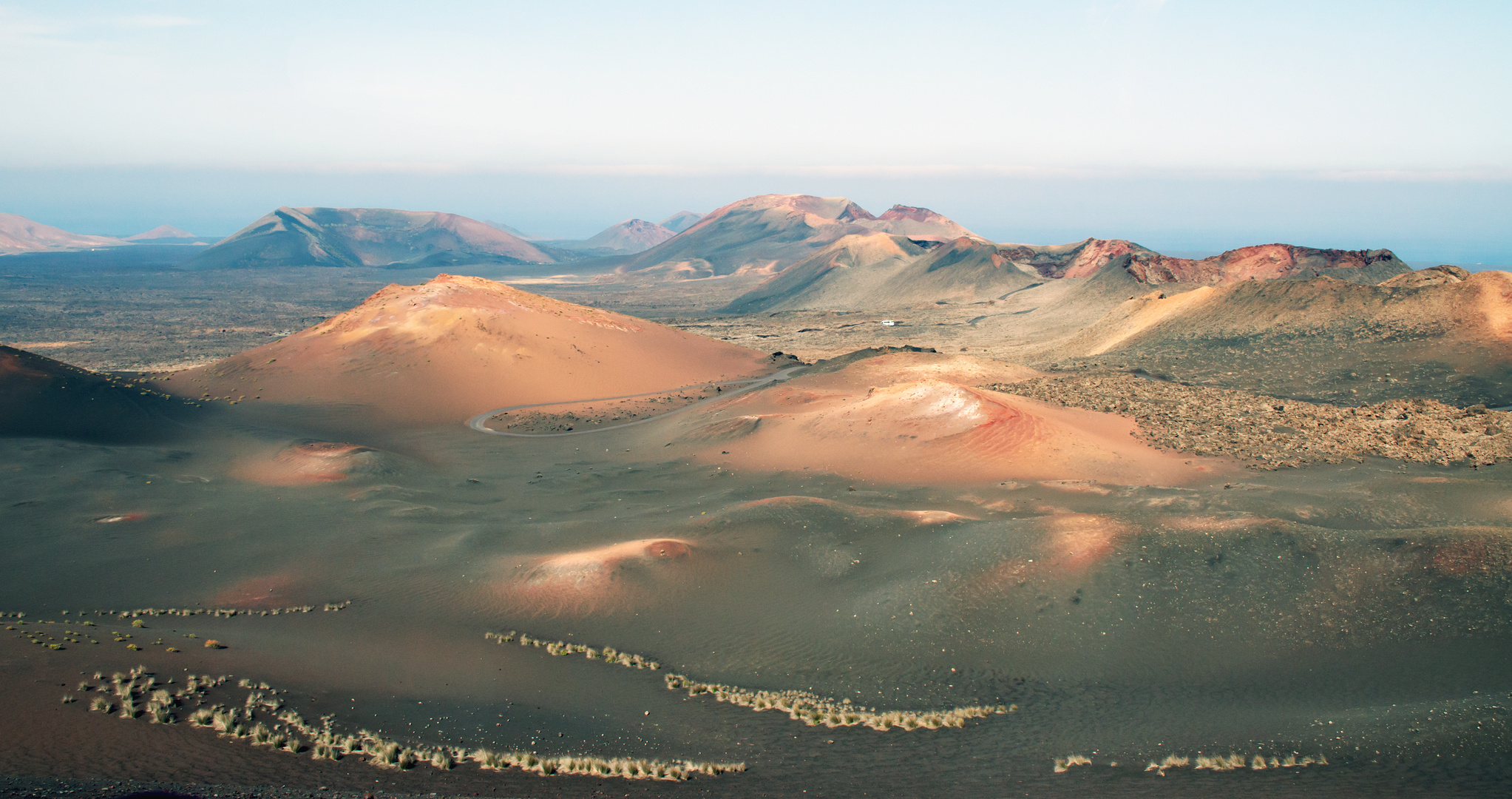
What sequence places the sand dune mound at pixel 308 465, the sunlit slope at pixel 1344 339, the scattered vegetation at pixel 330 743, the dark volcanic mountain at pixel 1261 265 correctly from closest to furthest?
the scattered vegetation at pixel 330 743 < the sand dune mound at pixel 308 465 < the sunlit slope at pixel 1344 339 < the dark volcanic mountain at pixel 1261 265

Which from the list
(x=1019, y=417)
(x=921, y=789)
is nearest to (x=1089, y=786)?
(x=921, y=789)

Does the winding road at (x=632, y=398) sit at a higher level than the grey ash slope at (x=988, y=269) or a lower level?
lower

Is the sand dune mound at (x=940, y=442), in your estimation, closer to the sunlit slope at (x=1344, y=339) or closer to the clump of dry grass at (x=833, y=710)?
the clump of dry grass at (x=833, y=710)

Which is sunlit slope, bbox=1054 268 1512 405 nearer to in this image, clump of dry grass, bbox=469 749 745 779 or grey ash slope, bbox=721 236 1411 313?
grey ash slope, bbox=721 236 1411 313

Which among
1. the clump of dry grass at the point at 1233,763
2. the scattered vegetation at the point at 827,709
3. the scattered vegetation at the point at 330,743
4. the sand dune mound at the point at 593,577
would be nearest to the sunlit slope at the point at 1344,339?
the clump of dry grass at the point at 1233,763

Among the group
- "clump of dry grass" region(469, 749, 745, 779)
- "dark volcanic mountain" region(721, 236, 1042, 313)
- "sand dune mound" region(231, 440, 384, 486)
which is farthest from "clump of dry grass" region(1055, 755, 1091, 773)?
"dark volcanic mountain" region(721, 236, 1042, 313)

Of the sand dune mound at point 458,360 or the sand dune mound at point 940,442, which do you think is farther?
the sand dune mound at point 458,360

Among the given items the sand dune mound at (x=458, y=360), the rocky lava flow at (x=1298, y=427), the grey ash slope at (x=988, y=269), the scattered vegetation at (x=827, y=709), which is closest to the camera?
the scattered vegetation at (x=827, y=709)
